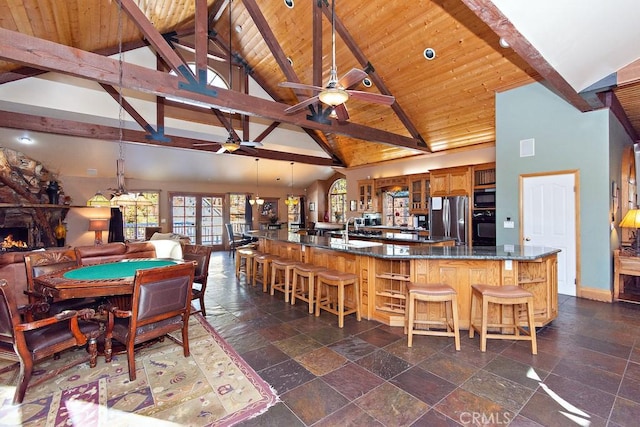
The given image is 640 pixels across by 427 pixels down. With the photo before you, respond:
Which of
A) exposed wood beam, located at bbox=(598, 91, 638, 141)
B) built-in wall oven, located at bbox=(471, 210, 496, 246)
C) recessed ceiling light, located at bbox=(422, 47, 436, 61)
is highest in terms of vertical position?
recessed ceiling light, located at bbox=(422, 47, 436, 61)

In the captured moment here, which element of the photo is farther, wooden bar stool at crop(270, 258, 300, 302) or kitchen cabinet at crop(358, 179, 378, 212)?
kitchen cabinet at crop(358, 179, 378, 212)

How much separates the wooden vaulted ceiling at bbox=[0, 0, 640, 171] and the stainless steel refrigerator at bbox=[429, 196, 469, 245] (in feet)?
4.92

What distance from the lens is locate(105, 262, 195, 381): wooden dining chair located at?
2338 mm

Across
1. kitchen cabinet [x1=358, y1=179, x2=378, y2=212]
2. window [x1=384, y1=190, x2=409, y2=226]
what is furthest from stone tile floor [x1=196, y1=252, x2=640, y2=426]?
kitchen cabinet [x1=358, y1=179, x2=378, y2=212]

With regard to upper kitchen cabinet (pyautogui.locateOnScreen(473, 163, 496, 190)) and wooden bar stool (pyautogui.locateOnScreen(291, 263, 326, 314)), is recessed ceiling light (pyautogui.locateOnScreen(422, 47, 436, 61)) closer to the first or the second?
upper kitchen cabinet (pyautogui.locateOnScreen(473, 163, 496, 190))

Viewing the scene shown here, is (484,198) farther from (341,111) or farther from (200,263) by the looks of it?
(200,263)

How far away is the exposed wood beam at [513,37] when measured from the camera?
2363 millimetres

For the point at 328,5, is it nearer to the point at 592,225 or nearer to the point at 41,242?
the point at 592,225

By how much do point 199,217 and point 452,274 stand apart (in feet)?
31.8

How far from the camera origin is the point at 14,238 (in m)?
7.21

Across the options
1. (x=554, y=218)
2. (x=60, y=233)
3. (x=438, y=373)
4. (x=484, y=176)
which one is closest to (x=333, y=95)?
(x=438, y=373)

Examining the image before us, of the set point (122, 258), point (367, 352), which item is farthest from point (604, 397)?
point (122, 258)

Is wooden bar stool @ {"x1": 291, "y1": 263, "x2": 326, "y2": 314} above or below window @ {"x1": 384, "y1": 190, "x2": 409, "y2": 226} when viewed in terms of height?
below

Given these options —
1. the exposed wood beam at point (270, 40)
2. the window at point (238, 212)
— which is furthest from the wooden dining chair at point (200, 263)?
the window at point (238, 212)
